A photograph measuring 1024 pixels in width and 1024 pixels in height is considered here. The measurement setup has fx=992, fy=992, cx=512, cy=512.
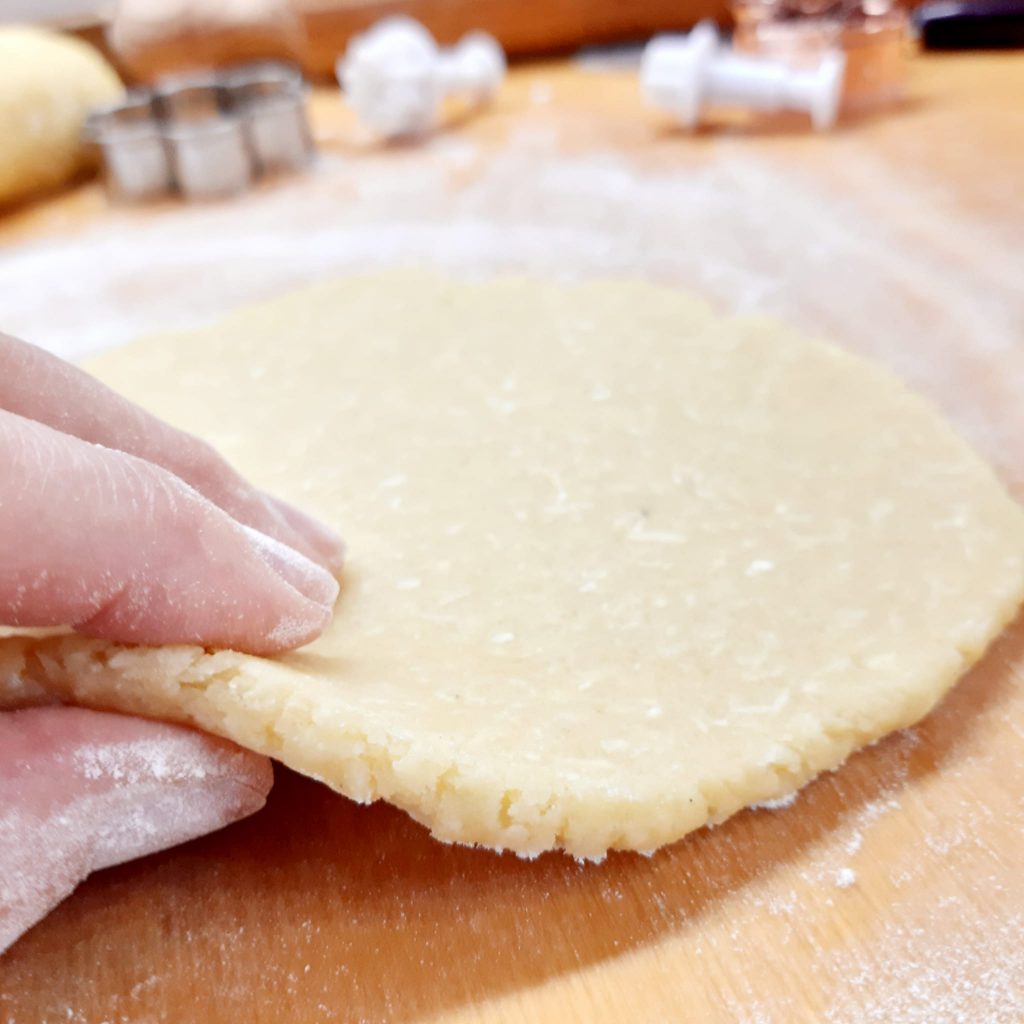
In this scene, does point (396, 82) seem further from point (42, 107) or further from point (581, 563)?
point (581, 563)

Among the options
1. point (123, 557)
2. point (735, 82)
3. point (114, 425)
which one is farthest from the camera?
point (735, 82)

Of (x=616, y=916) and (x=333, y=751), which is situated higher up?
(x=333, y=751)

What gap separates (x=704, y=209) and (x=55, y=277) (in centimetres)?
138

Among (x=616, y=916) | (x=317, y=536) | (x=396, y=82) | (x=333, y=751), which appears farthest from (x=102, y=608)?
(x=396, y=82)

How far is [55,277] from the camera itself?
209 centimetres

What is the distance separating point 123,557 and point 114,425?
0.20 m

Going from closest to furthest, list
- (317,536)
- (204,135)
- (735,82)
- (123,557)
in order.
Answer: (123,557) < (317,536) < (204,135) < (735,82)

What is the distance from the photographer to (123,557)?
71cm

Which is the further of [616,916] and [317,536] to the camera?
[317,536]

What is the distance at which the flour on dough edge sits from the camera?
74cm

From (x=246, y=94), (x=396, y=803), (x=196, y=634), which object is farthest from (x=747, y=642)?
(x=246, y=94)

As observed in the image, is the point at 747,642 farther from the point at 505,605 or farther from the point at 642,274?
the point at 642,274

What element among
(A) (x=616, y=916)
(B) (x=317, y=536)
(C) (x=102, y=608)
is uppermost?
(C) (x=102, y=608)

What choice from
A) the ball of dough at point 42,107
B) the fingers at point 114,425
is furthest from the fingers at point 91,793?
the ball of dough at point 42,107
